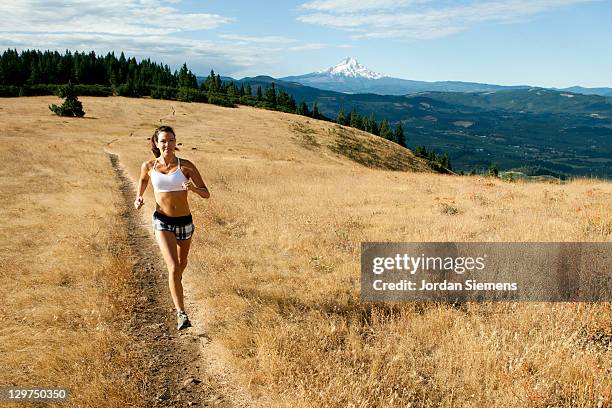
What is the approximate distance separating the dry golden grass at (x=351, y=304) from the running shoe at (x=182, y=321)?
0.44 meters

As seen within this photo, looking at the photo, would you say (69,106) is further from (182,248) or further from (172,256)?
(172,256)

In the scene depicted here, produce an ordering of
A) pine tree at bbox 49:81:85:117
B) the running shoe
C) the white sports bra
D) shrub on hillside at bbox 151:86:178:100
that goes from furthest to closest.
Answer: shrub on hillside at bbox 151:86:178:100 < pine tree at bbox 49:81:85:117 < the running shoe < the white sports bra

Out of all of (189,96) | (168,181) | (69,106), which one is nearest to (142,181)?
(168,181)

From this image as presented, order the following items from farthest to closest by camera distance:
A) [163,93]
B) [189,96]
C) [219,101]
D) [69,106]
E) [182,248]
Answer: [219,101]
[189,96]
[163,93]
[69,106]
[182,248]

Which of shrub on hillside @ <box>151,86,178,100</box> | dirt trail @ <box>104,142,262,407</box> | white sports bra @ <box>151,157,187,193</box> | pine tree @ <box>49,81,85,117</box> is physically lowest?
dirt trail @ <box>104,142,262,407</box>

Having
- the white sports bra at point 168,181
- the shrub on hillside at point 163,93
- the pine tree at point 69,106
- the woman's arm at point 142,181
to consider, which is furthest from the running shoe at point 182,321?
the shrub on hillside at point 163,93

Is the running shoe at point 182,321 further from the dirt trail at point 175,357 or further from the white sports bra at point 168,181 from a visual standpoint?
the white sports bra at point 168,181

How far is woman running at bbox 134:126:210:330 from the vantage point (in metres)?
6.94

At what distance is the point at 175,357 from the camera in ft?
20.4

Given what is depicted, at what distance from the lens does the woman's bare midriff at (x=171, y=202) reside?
696 centimetres

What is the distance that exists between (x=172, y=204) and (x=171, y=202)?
0.04 m

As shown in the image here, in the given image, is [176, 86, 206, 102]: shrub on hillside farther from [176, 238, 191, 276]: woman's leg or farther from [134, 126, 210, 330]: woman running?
[176, 238, 191, 276]: woman's leg

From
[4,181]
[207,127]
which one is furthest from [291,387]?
[207,127]

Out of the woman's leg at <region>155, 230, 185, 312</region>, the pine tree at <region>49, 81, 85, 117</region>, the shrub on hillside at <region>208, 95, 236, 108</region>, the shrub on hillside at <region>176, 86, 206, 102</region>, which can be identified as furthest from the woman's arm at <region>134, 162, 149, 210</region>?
the shrub on hillside at <region>176, 86, 206, 102</region>
